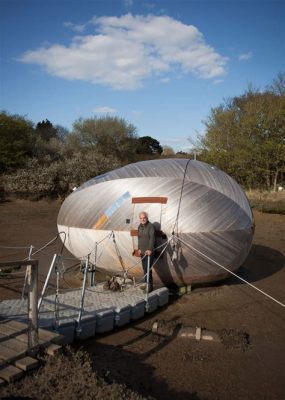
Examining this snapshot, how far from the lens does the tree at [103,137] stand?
4053cm

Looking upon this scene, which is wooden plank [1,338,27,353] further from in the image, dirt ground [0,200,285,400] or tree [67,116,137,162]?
tree [67,116,137,162]

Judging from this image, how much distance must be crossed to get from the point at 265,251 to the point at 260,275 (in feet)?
13.0

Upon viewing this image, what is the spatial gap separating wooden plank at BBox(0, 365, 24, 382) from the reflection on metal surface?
470 centimetres

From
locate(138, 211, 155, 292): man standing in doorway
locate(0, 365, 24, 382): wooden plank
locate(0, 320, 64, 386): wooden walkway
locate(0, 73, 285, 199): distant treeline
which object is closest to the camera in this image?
locate(0, 365, 24, 382): wooden plank

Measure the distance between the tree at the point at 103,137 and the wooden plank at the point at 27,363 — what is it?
35.6 meters

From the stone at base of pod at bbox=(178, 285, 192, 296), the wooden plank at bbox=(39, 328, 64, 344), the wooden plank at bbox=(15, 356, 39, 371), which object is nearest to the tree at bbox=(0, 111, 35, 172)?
the stone at base of pod at bbox=(178, 285, 192, 296)

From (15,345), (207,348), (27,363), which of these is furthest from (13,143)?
(27,363)

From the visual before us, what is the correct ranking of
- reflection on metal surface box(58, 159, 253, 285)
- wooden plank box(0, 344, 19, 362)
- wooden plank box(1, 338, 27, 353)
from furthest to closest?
reflection on metal surface box(58, 159, 253, 285) → wooden plank box(1, 338, 27, 353) → wooden plank box(0, 344, 19, 362)

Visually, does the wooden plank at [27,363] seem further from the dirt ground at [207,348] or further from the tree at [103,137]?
the tree at [103,137]

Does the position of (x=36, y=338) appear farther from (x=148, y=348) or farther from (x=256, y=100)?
(x=256, y=100)

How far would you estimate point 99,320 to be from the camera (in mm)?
7156

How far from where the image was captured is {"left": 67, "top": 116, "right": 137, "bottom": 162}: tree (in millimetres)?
40531

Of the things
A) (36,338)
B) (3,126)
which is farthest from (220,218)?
(3,126)

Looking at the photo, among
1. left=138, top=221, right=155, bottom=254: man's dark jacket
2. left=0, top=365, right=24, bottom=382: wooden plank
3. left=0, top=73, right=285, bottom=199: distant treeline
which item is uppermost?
left=0, top=73, right=285, bottom=199: distant treeline
